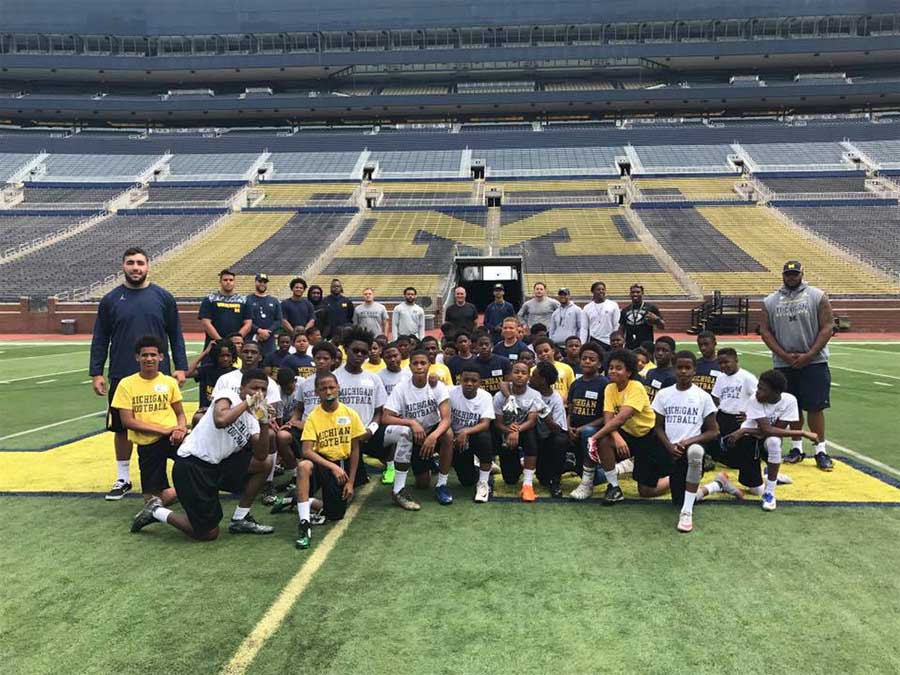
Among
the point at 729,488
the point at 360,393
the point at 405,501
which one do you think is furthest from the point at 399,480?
the point at 729,488

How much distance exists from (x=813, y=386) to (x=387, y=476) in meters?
4.98

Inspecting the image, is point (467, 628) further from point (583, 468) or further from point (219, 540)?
point (583, 468)

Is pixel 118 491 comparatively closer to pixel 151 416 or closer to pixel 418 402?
pixel 151 416

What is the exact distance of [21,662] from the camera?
3.11 m

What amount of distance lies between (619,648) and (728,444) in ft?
10.5

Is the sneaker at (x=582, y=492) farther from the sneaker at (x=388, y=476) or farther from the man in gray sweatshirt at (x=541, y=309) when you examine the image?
the man in gray sweatshirt at (x=541, y=309)

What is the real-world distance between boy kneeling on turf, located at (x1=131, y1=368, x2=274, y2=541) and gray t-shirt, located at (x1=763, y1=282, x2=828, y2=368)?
5.66 m

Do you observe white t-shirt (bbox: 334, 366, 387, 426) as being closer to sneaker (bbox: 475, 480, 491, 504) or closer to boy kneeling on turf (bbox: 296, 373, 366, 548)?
boy kneeling on turf (bbox: 296, 373, 366, 548)

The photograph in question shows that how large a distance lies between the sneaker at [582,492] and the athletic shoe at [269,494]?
2.95 metres

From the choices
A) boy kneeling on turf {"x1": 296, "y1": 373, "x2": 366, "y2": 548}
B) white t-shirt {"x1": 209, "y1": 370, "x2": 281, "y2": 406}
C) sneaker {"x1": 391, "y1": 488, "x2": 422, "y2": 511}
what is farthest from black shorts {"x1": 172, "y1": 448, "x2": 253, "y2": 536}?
sneaker {"x1": 391, "y1": 488, "x2": 422, "y2": 511}

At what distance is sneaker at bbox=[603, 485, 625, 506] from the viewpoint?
550 centimetres

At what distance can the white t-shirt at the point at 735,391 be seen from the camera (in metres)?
6.36

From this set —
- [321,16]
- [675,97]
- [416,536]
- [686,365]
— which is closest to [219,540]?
[416,536]

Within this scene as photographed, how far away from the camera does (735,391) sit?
643 cm
